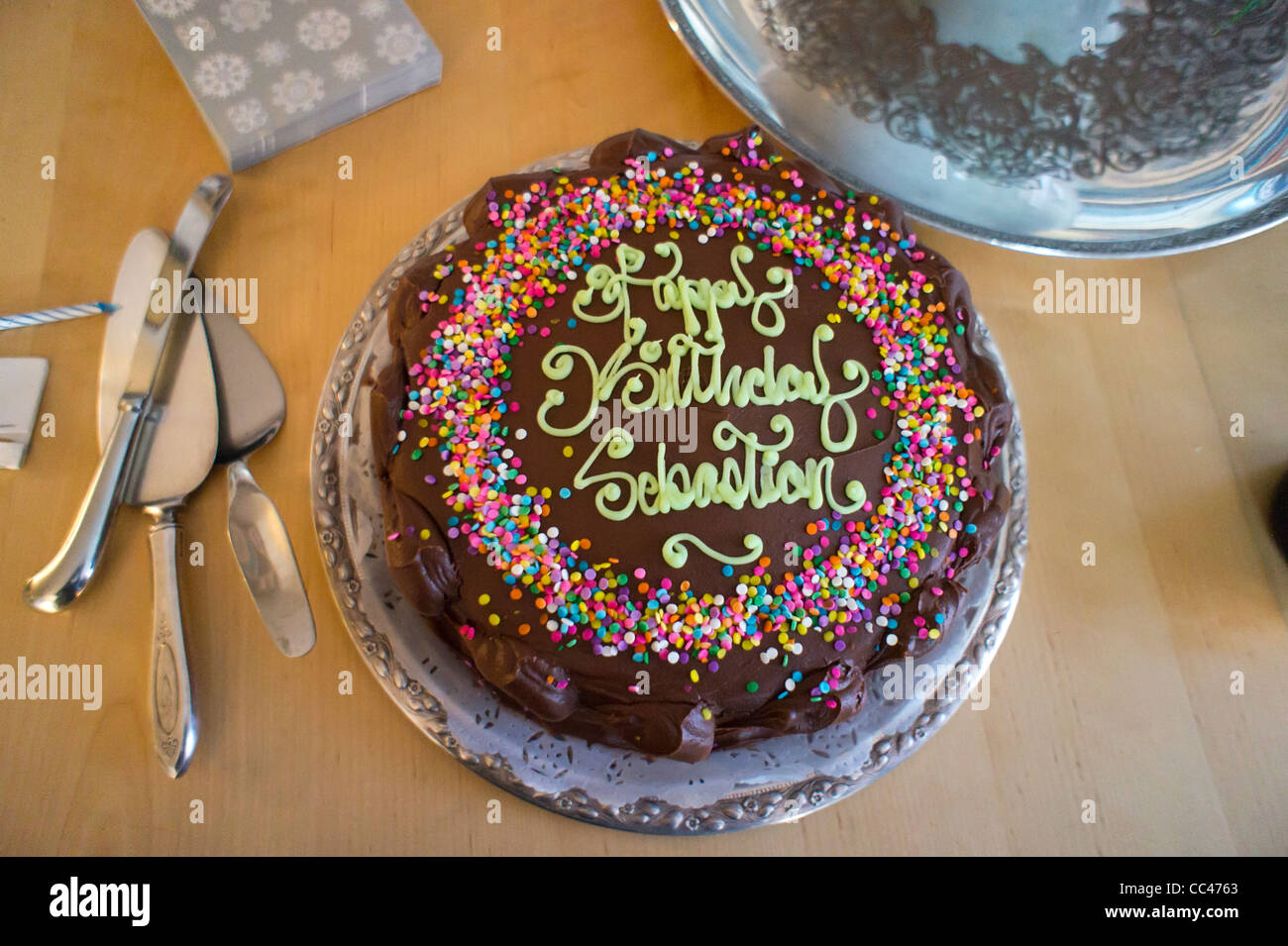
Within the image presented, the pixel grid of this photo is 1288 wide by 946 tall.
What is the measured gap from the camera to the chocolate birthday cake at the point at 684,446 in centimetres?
126

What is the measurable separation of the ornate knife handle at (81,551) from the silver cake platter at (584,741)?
32 centimetres

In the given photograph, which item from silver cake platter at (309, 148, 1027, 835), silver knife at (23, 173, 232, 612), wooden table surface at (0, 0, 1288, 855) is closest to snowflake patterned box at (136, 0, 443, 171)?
wooden table surface at (0, 0, 1288, 855)

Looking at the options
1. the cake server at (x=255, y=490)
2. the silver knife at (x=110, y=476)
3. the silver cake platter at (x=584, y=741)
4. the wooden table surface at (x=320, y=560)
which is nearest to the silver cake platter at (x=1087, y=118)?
the wooden table surface at (x=320, y=560)

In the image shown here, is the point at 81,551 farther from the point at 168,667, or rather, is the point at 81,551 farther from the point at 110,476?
the point at 168,667

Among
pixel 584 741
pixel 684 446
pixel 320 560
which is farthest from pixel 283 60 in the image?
pixel 584 741

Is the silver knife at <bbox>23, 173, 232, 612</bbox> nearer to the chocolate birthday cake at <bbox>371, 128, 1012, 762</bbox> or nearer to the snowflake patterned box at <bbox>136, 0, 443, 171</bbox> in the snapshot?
the snowflake patterned box at <bbox>136, 0, 443, 171</bbox>

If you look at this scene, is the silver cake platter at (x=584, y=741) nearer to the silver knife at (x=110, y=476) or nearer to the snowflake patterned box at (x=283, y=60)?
the silver knife at (x=110, y=476)

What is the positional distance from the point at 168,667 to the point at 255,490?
31 centimetres

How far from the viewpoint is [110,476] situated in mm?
1393

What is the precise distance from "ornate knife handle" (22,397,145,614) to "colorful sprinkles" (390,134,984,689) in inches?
19.5

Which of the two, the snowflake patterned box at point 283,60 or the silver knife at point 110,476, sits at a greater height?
the snowflake patterned box at point 283,60

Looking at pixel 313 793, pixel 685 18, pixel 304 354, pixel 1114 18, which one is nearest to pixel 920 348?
pixel 1114 18

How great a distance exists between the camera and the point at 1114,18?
144 cm

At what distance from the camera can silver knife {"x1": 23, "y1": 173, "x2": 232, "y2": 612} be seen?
137 centimetres
